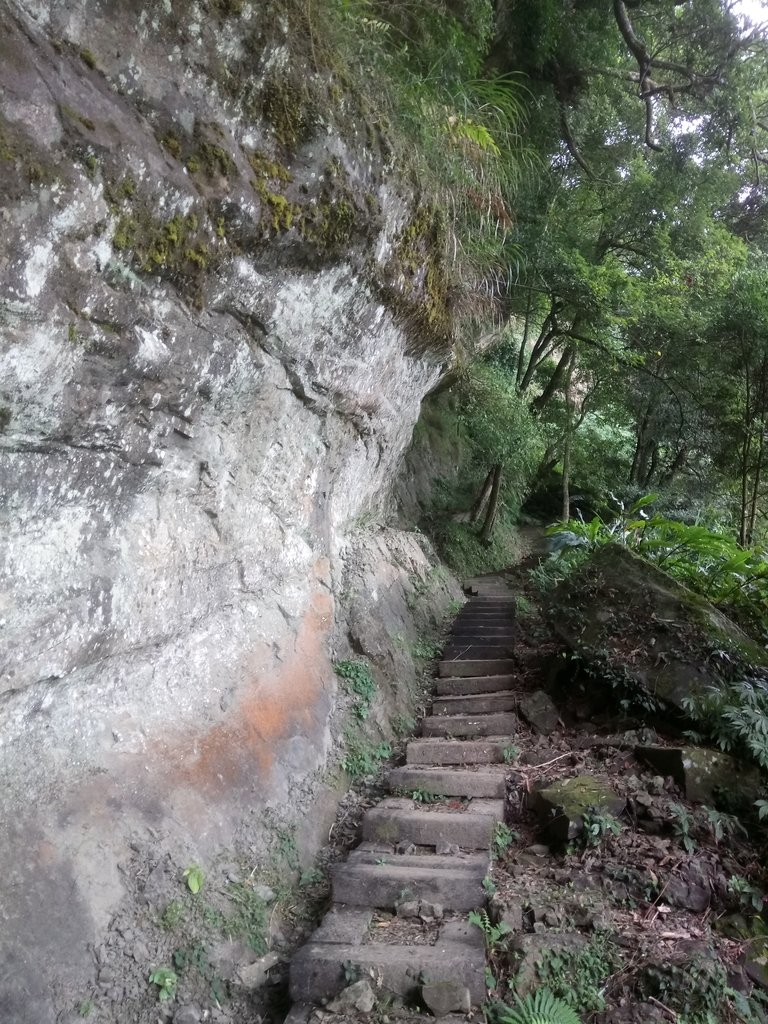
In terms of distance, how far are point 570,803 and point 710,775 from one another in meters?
0.99

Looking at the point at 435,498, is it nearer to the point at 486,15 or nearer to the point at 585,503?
the point at 585,503

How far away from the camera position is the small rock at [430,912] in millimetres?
3662

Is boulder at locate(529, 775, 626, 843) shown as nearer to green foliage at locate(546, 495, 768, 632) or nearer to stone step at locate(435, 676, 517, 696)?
stone step at locate(435, 676, 517, 696)

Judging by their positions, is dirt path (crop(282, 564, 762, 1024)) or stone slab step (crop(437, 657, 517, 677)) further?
stone slab step (crop(437, 657, 517, 677))

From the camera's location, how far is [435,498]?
12164 millimetres

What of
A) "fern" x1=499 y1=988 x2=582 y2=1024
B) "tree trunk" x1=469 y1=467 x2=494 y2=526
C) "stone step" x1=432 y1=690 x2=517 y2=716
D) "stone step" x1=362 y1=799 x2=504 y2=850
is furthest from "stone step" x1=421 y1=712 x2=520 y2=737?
"tree trunk" x1=469 y1=467 x2=494 y2=526

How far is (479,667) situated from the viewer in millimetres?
6637

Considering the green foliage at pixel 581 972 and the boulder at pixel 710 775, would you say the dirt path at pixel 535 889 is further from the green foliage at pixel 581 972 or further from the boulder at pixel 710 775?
the boulder at pixel 710 775

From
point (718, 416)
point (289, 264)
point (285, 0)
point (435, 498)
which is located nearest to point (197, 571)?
point (289, 264)

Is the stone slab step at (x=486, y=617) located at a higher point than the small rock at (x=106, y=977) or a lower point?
higher

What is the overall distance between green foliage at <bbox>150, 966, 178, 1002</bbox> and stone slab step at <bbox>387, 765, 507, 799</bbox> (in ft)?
6.39

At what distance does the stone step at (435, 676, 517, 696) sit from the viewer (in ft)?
20.7

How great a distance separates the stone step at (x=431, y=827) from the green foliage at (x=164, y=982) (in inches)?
56.9

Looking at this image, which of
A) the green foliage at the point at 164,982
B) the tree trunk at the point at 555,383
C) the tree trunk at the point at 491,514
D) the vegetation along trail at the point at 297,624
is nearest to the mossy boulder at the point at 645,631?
the vegetation along trail at the point at 297,624
